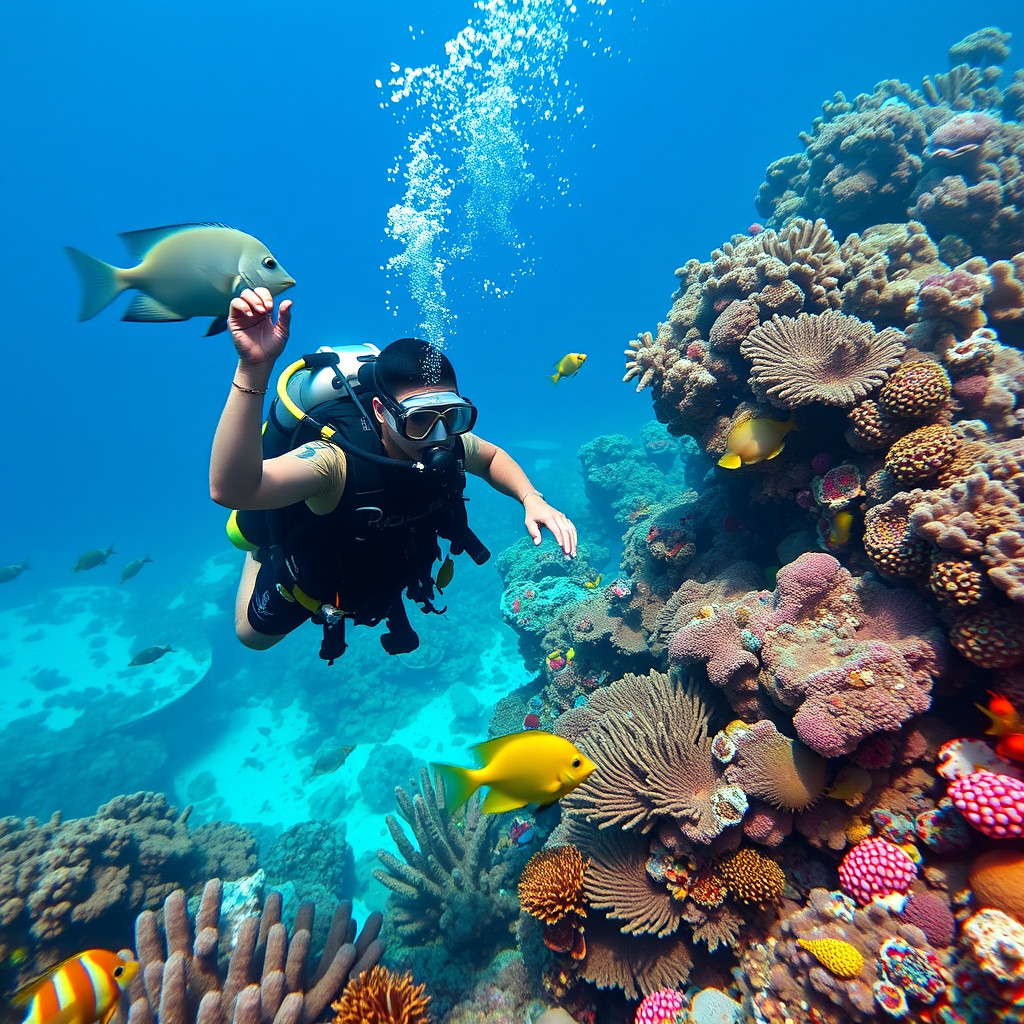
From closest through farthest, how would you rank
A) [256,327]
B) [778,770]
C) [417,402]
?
[256,327]
[417,402]
[778,770]

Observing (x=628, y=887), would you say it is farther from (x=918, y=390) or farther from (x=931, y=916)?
(x=918, y=390)

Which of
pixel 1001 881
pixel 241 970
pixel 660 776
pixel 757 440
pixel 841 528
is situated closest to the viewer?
pixel 1001 881

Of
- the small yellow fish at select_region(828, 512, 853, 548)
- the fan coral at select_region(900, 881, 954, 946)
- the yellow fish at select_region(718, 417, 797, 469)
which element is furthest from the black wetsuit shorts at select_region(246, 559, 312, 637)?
the small yellow fish at select_region(828, 512, 853, 548)

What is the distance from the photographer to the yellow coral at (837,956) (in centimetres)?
227

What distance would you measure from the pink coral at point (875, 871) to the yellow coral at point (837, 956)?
0.31m

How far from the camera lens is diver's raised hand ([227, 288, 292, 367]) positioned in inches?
66.2

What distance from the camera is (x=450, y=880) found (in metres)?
4.92

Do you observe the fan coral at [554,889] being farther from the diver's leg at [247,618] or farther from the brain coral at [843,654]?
the diver's leg at [247,618]

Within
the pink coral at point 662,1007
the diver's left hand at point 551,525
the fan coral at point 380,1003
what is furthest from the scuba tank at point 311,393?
the pink coral at point 662,1007

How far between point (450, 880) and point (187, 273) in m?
5.72

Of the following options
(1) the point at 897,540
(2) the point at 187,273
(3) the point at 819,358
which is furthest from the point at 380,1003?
(3) the point at 819,358

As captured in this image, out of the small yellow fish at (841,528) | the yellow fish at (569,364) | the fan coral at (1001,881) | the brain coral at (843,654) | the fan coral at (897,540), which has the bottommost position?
the fan coral at (1001,881)

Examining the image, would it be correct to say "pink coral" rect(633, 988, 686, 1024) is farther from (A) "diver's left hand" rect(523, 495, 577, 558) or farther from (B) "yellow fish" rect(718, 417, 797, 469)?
(B) "yellow fish" rect(718, 417, 797, 469)

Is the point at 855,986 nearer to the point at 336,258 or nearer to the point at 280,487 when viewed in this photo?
the point at 280,487
